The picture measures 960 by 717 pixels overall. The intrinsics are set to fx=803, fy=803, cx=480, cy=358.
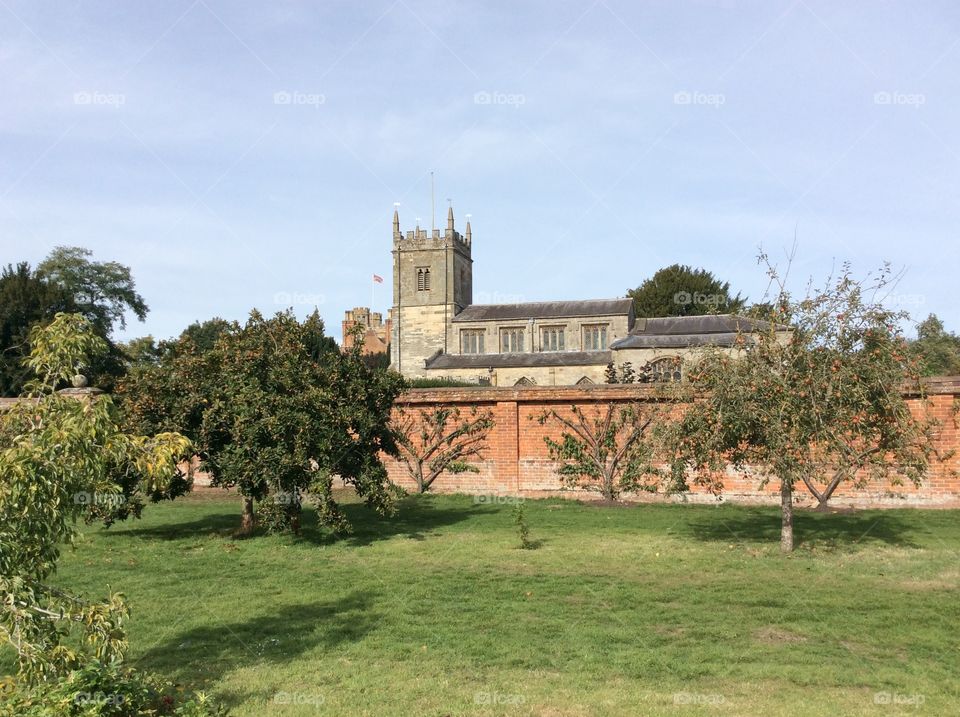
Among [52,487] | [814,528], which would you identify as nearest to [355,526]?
[814,528]

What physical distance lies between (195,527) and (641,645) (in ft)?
39.1

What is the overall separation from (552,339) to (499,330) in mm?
5013

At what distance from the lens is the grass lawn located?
7273mm

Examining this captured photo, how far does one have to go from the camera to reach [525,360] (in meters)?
67.4

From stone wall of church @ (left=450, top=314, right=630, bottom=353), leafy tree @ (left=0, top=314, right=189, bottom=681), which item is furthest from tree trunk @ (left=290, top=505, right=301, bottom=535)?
stone wall of church @ (left=450, top=314, right=630, bottom=353)

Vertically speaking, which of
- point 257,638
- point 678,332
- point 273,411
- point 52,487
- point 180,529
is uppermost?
point 678,332

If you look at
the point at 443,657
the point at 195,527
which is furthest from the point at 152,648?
the point at 195,527

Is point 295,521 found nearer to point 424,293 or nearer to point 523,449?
point 523,449

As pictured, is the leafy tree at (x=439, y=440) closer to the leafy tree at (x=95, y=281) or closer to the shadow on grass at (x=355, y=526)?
the shadow on grass at (x=355, y=526)

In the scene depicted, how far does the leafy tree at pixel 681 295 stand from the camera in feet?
246

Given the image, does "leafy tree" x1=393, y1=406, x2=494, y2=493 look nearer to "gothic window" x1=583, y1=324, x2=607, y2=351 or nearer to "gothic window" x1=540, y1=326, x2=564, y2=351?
"gothic window" x1=583, y1=324, x2=607, y2=351

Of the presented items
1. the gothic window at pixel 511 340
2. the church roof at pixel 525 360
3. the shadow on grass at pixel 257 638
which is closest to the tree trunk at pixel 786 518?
the shadow on grass at pixel 257 638

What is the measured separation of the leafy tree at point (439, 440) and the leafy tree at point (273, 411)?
5986 millimetres

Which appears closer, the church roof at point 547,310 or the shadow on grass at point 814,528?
the shadow on grass at point 814,528
